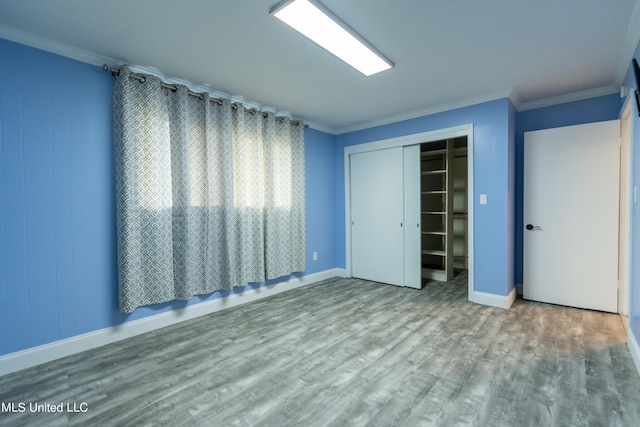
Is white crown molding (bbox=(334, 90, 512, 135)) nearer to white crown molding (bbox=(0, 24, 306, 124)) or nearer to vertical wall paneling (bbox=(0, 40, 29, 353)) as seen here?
white crown molding (bbox=(0, 24, 306, 124))

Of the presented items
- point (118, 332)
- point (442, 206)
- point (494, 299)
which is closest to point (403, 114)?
point (442, 206)

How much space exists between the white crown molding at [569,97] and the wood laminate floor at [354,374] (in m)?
2.43

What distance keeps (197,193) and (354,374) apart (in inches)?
89.5

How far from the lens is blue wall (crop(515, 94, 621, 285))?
3236 mm

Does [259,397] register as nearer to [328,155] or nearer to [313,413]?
[313,413]

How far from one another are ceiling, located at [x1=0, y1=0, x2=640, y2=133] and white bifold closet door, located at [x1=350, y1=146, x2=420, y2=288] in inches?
46.0

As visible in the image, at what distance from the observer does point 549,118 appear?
355 cm

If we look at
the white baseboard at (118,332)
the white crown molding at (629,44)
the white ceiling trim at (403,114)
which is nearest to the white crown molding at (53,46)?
the white ceiling trim at (403,114)

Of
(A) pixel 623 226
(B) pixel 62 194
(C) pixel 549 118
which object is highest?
(C) pixel 549 118

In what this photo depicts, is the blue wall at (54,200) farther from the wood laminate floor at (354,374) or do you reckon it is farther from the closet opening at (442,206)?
the closet opening at (442,206)

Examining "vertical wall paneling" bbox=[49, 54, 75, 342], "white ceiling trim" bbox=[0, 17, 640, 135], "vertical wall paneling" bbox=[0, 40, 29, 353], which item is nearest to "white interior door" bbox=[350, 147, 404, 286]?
"white ceiling trim" bbox=[0, 17, 640, 135]

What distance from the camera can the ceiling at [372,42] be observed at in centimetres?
188

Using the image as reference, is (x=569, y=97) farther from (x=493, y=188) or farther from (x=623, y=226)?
(x=623, y=226)

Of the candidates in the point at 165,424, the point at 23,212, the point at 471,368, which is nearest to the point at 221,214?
the point at 23,212
